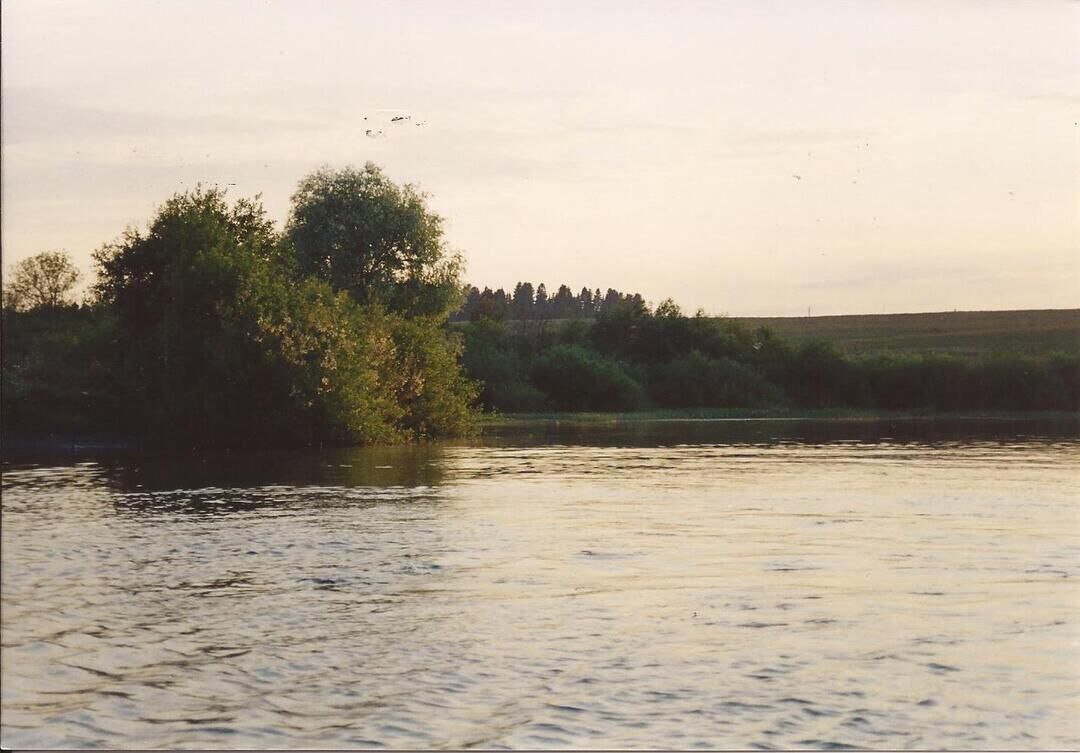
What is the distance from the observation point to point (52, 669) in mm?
11797

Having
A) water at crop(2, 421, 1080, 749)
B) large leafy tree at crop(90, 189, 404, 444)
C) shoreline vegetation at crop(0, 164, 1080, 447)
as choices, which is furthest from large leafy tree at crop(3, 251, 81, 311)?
water at crop(2, 421, 1080, 749)

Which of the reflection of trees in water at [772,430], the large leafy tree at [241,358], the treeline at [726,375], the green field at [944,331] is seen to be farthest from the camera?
the green field at [944,331]

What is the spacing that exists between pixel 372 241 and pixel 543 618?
53.3 meters

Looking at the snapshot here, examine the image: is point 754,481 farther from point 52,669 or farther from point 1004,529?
point 52,669

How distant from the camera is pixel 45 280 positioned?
2717 inches

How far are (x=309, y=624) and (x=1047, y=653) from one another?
7.18m

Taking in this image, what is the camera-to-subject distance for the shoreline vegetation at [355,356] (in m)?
48.9

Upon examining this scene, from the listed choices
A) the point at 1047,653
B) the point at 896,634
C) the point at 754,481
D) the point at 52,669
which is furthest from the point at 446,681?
the point at 754,481

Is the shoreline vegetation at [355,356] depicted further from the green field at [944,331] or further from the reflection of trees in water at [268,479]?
the green field at [944,331]

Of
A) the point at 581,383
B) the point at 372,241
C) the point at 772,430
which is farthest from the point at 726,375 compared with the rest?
the point at 372,241

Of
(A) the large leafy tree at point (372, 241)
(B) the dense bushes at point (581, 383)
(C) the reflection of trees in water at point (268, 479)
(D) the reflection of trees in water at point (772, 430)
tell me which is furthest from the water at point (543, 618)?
(B) the dense bushes at point (581, 383)

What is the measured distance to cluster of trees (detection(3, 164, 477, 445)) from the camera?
48.6m

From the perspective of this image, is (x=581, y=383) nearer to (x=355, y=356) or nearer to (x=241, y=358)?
(x=355, y=356)

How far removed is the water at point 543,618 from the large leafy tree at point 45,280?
4151 centimetres
